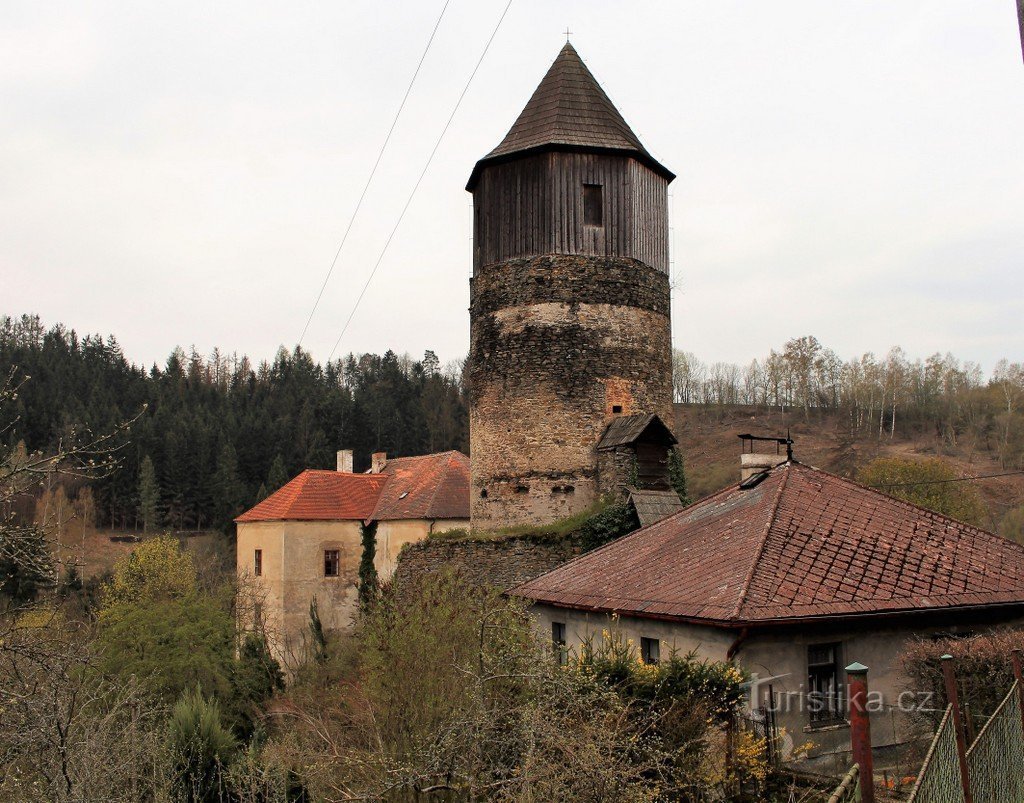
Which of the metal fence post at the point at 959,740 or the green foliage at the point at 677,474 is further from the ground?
the green foliage at the point at 677,474

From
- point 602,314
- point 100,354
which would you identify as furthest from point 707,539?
point 100,354

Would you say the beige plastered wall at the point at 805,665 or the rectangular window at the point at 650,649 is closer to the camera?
the beige plastered wall at the point at 805,665

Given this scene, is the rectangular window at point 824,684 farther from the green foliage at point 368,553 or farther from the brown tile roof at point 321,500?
the brown tile roof at point 321,500

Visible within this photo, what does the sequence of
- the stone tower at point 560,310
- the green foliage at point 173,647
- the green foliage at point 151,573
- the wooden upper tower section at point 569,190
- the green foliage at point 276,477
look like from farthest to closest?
the green foliage at point 276,477 < the green foliage at point 151,573 < the wooden upper tower section at point 569,190 < the stone tower at point 560,310 < the green foliage at point 173,647

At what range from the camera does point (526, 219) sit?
23.6 meters

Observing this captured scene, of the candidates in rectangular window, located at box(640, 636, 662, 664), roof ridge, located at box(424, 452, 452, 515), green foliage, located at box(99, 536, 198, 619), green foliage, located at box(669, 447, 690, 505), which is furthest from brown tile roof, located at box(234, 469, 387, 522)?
rectangular window, located at box(640, 636, 662, 664)

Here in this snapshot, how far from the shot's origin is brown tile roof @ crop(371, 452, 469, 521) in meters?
33.5

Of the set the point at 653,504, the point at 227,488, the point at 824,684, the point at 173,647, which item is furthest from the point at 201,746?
the point at 227,488

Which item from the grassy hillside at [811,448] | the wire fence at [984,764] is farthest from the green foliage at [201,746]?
the grassy hillside at [811,448]

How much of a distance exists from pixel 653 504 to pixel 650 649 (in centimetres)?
910

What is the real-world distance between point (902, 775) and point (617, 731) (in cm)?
442

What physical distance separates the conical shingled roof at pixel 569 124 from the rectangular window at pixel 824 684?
16.1m

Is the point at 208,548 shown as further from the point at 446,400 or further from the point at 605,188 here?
the point at 605,188

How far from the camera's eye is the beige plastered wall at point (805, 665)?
10477mm
